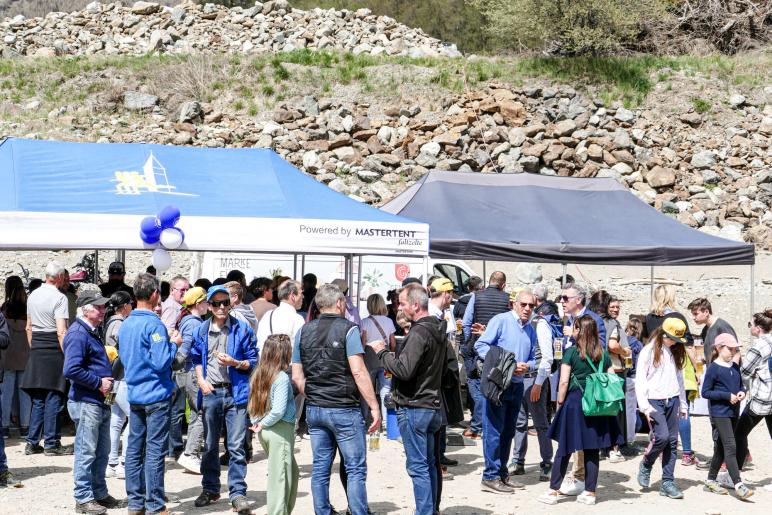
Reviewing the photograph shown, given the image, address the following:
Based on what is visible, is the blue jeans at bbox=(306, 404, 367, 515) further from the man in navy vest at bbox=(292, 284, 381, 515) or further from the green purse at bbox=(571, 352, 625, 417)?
the green purse at bbox=(571, 352, 625, 417)

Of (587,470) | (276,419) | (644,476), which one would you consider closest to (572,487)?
(587,470)

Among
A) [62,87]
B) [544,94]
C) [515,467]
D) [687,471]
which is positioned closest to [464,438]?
[515,467]

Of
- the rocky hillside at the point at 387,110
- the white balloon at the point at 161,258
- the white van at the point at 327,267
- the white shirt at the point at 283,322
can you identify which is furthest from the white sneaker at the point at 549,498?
the rocky hillside at the point at 387,110

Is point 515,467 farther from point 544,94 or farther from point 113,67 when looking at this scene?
point 113,67

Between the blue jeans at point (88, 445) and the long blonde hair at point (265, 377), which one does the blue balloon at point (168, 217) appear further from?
the long blonde hair at point (265, 377)

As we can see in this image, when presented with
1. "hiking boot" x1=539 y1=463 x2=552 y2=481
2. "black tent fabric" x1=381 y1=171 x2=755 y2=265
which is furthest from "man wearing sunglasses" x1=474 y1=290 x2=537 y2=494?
"black tent fabric" x1=381 y1=171 x2=755 y2=265

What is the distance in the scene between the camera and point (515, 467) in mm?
8258

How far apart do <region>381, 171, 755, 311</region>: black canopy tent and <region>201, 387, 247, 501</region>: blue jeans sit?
221 inches

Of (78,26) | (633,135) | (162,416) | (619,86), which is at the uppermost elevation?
(78,26)

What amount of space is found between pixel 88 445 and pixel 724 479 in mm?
5478

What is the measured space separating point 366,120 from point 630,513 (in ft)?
72.6

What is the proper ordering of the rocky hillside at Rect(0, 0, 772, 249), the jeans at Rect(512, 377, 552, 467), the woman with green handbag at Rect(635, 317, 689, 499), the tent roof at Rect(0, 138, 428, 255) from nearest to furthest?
the woman with green handbag at Rect(635, 317, 689, 499), the jeans at Rect(512, 377, 552, 467), the tent roof at Rect(0, 138, 428, 255), the rocky hillside at Rect(0, 0, 772, 249)

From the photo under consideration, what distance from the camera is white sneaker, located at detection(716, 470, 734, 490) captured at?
25.3 ft

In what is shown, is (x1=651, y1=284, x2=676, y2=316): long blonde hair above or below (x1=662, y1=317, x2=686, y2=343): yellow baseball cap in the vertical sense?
above
